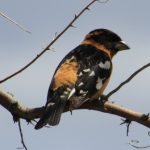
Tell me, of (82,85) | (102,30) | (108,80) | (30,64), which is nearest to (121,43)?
(102,30)

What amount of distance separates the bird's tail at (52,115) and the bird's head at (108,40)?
181cm

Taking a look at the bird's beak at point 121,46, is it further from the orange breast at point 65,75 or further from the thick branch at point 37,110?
→ the thick branch at point 37,110

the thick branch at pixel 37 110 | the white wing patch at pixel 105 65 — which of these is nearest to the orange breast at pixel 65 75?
the white wing patch at pixel 105 65

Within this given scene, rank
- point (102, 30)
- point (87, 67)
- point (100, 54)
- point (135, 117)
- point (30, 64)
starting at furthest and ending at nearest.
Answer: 1. point (102, 30)
2. point (100, 54)
3. point (87, 67)
4. point (135, 117)
5. point (30, 64)

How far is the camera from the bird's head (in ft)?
22.4

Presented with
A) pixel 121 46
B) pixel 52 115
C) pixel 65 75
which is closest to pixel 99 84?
pixel 65 75

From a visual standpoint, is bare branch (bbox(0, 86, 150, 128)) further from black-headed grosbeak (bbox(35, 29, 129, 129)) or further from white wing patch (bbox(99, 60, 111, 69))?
white wing patch (bbox(99, 60, 111, 69))

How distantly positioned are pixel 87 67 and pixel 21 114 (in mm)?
1480

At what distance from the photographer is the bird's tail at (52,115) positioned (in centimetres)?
471

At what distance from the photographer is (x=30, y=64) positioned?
4.06 meters

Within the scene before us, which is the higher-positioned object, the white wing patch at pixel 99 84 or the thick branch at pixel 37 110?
the thick branch at pixel 37 110

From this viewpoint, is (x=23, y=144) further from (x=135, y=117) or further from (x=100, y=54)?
→ (x=100, y=54)

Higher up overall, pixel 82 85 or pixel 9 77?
pixel 9 77

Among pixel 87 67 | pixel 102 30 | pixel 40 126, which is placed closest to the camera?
pixel 40 126
